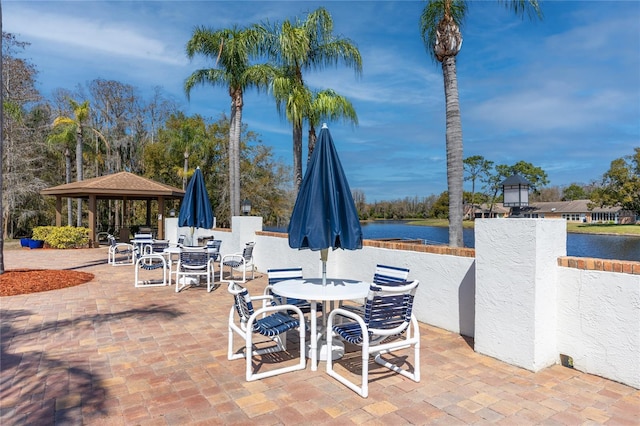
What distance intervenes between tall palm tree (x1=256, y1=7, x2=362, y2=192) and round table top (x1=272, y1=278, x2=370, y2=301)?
27.9 ft

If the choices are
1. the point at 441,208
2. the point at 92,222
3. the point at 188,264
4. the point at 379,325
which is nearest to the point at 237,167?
the point at 188,264

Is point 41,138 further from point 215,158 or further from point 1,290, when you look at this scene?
point 1,290

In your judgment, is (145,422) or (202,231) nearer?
(145,422)

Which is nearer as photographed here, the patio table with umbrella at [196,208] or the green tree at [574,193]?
the patio table with umbrella at [196,208]

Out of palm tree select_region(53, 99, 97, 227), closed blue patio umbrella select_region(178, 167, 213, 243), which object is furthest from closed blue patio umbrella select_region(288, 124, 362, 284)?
palm tree select_region(53, 99, 97, 227)

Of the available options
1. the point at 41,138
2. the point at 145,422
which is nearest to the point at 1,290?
the point at 145,422

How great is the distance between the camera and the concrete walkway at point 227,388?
2.68m

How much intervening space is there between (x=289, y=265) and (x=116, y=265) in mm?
5602

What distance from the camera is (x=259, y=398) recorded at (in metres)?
2.97

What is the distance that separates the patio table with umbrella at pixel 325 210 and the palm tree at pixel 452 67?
415 centimetres

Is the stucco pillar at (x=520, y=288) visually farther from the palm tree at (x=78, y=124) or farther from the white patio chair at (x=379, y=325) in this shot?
the palm tree at (x=78, y=124)

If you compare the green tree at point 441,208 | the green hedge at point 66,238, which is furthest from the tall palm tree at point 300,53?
the green tree at point 441,208

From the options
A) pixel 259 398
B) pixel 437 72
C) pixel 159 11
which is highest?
pixel 159 11

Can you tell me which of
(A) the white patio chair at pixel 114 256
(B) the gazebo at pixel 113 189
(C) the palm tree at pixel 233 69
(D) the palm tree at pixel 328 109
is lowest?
(A) the white patio chair at pixel 114 256
